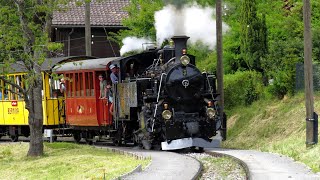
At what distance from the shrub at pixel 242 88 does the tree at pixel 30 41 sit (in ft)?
32.2

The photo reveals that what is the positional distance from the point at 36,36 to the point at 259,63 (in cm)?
1143

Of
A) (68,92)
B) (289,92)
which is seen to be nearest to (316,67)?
(289,92)

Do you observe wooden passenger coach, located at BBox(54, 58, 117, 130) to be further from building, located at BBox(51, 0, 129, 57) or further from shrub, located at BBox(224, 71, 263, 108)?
building, located at BBox(51, 0, 129, 57)

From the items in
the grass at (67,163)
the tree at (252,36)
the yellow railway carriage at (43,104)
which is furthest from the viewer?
the tree at (252,36)

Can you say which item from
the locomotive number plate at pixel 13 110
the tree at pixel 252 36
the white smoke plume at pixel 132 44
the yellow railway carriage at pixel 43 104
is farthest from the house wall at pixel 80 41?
the tree at pixel 252 36

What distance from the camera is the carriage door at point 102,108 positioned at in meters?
23.5

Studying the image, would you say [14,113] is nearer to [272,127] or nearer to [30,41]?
[30,41]

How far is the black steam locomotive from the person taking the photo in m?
20.6

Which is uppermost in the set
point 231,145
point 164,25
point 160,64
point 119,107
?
point 164,25

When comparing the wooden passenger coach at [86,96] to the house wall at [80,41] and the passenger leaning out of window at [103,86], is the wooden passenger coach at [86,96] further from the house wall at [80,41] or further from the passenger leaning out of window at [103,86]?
the house wall at [80,41]

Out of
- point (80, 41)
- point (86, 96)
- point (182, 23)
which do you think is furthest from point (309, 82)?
point (80, 41)

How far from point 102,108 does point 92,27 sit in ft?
76.9

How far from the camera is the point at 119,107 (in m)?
22.7

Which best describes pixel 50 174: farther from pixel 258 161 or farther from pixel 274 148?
pixel 274 148
